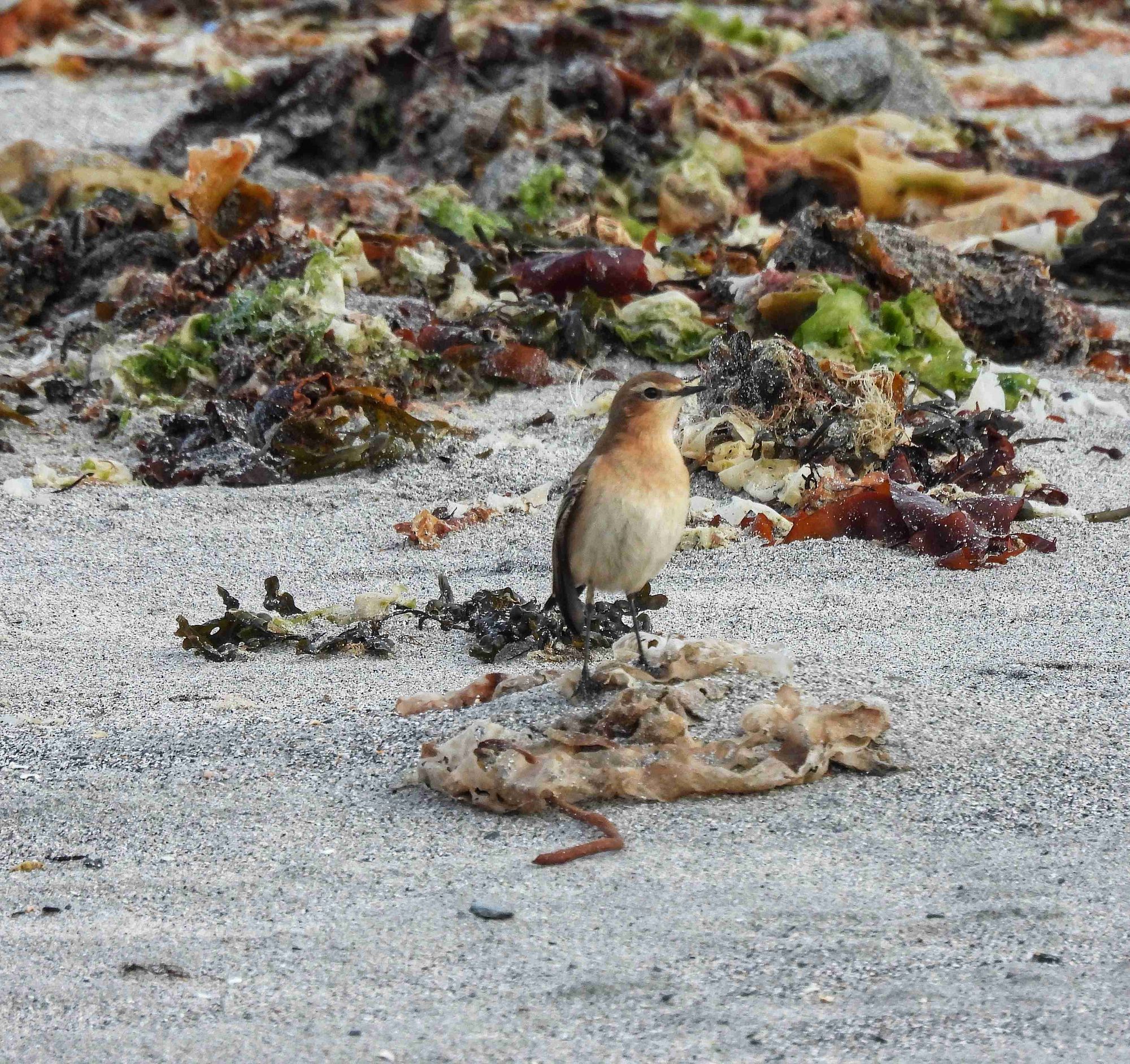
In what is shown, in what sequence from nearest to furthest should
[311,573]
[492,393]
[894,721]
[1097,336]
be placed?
[894,721] → [311,573] → [492,393] → [1097,336]

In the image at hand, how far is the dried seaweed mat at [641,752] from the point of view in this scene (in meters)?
3.86

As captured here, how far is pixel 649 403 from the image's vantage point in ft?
15.1

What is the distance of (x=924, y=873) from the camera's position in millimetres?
3484

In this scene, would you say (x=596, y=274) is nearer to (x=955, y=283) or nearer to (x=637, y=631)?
(x=955, y=283)

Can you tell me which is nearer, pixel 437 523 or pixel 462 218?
pixel 437 523

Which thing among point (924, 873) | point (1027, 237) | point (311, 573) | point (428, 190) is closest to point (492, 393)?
point (311, 573)

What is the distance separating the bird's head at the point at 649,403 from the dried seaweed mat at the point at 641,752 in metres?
0.73

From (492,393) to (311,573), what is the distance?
1998mm

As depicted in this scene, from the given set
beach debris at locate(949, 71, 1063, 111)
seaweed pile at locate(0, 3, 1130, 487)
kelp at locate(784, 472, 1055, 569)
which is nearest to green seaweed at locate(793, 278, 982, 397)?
seaweed pile at locate(0, 3, 1130, 487)

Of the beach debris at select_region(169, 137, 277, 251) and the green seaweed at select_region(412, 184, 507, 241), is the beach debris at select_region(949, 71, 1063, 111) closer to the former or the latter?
the green seaweed at select_region(412, 184, 507, 241)

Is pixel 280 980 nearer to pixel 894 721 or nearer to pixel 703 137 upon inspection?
Answer: pixel 894 721

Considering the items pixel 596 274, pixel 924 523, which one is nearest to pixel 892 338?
pixel 596 274

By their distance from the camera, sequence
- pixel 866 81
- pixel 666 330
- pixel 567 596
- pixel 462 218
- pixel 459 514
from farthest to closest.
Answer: pixel 866 81 < pixel 462 218 < pixel 666 330 < pixel 459 514 < pixel 567 596

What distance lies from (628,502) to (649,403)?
1.09ft
